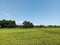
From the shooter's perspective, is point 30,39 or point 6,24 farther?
point 6,24

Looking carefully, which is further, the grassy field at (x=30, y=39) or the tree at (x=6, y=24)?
the tree at (x=6, y=24)

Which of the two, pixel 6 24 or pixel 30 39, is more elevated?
pixel 6 24

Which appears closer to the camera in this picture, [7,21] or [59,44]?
[59,44]

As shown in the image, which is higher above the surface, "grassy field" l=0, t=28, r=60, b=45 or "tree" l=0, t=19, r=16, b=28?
"tree" l=0, t=19, r=16, b=28

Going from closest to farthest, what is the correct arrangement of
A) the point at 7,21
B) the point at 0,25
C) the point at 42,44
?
the point at 42,44, the point at 0,25, the point at 7,21

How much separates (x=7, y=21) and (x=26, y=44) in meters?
69.9

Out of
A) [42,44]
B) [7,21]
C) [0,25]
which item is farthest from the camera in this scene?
[7,21]

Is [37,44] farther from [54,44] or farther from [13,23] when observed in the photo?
[13,23]

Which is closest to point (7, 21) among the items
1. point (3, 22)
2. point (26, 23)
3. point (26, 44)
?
point (3, 22)

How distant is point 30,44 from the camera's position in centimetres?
1445

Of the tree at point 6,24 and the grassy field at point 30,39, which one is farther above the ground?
the tree at point 6,24

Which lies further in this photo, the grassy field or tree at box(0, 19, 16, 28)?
tree at box(0, 19, 16, 28)

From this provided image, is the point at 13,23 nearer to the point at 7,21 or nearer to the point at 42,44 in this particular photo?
the point at 7,21

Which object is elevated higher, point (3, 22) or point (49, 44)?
point (3, 22)
